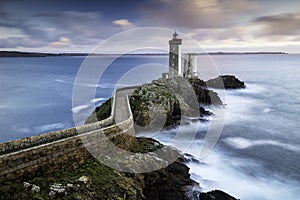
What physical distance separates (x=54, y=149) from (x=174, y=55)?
22.3 meters

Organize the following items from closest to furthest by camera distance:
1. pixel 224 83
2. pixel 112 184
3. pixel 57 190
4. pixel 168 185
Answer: pixel 57 190 < pixel 112 184 < pixel 168 185 < pixel 224 83

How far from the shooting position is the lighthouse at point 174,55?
2938cm

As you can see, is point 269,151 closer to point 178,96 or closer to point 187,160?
point 187,160

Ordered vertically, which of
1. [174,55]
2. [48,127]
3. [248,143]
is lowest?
[48,127]

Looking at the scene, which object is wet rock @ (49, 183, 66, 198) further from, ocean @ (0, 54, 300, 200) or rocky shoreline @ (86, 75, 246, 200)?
ocean @ (0, 54, 300, 200)

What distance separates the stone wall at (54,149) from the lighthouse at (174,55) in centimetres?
1874

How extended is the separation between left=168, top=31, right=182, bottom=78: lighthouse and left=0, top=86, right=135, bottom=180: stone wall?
61.5 feet

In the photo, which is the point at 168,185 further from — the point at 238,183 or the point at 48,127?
the point at 48,127

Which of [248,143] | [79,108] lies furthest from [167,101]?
[79,108]

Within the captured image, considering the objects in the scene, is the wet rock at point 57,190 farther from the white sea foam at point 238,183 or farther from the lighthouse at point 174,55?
the lighthouse at point 174,55

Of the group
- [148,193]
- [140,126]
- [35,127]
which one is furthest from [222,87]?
[148,193]

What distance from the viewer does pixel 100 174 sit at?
1005 cm

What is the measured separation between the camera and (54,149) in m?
9.53

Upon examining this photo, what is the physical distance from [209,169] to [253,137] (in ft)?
29.0
